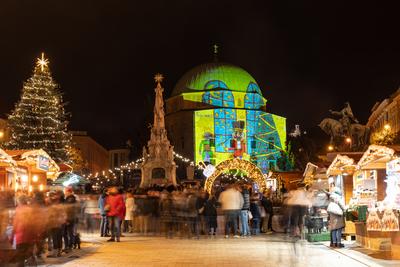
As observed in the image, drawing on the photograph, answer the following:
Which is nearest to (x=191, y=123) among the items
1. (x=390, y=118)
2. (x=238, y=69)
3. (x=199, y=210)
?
(x=238, y=69)

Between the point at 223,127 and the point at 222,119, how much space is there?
1.22m

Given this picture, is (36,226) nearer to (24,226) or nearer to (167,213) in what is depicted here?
(24,226)

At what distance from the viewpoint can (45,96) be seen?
154ft

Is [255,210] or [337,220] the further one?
[255,210]

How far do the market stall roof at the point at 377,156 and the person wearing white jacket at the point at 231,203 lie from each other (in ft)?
14.1

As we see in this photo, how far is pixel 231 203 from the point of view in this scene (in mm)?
23531

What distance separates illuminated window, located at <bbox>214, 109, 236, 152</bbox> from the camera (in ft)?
271

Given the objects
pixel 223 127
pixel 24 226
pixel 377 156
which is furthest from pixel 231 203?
pixel 223 127

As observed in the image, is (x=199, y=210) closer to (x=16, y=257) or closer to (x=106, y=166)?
(x=16, y=257)

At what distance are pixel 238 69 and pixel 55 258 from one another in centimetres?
7854

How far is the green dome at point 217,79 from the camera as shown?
298 ft

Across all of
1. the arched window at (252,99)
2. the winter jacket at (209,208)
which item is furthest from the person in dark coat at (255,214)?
the arched window at (252,99)

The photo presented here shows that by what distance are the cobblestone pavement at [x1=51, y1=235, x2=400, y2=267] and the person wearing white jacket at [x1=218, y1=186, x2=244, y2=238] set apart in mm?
2019

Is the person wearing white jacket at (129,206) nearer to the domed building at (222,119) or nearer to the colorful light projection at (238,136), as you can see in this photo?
the domed building at (222,119)
